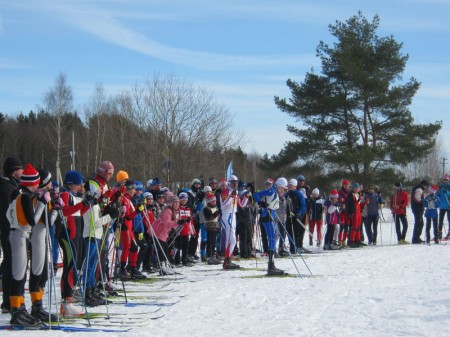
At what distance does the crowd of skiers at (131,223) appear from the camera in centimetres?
682

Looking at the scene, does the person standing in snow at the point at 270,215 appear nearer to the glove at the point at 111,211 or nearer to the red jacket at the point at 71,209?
the glove at the point at 111,211

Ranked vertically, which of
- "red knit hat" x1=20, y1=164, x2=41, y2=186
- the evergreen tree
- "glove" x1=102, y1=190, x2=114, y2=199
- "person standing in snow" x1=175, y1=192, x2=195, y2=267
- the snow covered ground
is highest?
the evergreen tree

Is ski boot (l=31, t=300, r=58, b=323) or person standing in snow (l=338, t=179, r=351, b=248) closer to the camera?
ski boot (l=31, t=300, r=58, b=323)

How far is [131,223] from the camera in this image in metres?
10.4

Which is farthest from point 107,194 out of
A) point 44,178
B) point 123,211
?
point 123,211

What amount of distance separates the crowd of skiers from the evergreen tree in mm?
13618

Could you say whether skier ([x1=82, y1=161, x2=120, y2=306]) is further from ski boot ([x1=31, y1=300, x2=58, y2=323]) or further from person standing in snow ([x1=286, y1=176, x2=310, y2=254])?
person standing in snow ([x1=286, y1=176, x2=310, y2=254])

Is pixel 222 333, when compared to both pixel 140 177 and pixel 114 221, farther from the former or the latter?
pixel 140 177

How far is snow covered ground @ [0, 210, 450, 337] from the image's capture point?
6.44 m

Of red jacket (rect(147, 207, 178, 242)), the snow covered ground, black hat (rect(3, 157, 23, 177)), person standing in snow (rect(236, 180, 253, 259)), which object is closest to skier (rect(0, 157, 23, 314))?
black hat (rect(3, 157, 23, 177))

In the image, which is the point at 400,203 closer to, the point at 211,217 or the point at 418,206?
the point at 418,206

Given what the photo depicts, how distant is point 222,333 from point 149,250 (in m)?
5.96

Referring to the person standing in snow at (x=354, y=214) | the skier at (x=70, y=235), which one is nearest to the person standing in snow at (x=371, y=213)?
the person standing in snow at (x=354, y=214)

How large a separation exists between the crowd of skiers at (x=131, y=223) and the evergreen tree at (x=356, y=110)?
1362 centimetres
